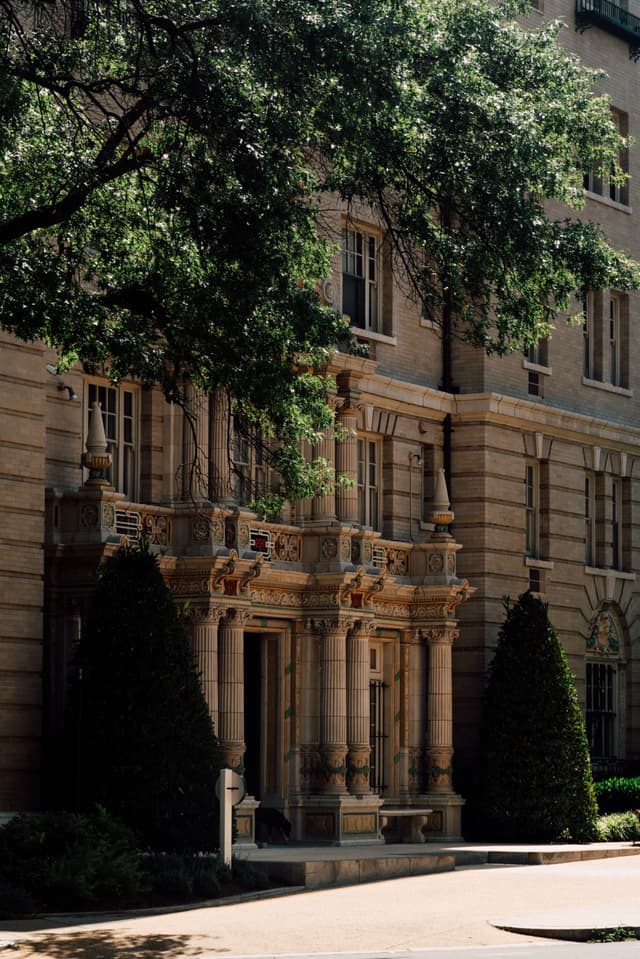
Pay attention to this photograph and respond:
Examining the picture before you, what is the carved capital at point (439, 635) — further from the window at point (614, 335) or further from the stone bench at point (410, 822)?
the window at point (614, 335)

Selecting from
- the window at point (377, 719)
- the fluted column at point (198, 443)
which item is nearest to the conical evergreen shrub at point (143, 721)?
the fluted column at point (198, 443)

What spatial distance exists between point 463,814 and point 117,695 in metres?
12.2

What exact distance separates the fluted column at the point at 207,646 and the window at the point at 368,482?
6.35 meters

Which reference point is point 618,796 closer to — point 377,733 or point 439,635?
point 439,635

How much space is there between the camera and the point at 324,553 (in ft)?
113

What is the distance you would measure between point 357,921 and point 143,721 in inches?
233

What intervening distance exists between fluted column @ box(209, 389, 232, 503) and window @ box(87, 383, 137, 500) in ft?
3.95

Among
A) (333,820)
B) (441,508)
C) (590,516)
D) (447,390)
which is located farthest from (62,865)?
(590,516)

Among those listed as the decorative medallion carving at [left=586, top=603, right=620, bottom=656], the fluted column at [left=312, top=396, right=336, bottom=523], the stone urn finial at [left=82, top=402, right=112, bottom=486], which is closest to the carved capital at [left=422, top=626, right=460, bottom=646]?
the fluted column at [left=312, top=396, right=336, bottom=523]

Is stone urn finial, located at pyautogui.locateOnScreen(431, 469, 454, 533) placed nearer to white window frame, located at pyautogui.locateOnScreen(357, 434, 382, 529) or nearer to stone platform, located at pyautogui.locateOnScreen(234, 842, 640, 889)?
white window frame, located at pyautogui.locateOnScreen(357, 434, 382, 529)

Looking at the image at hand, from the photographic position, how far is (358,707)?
115ft

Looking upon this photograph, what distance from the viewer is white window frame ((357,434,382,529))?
37219 mm

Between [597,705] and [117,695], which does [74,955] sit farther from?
[597,705]

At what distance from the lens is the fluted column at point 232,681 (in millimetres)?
31672
